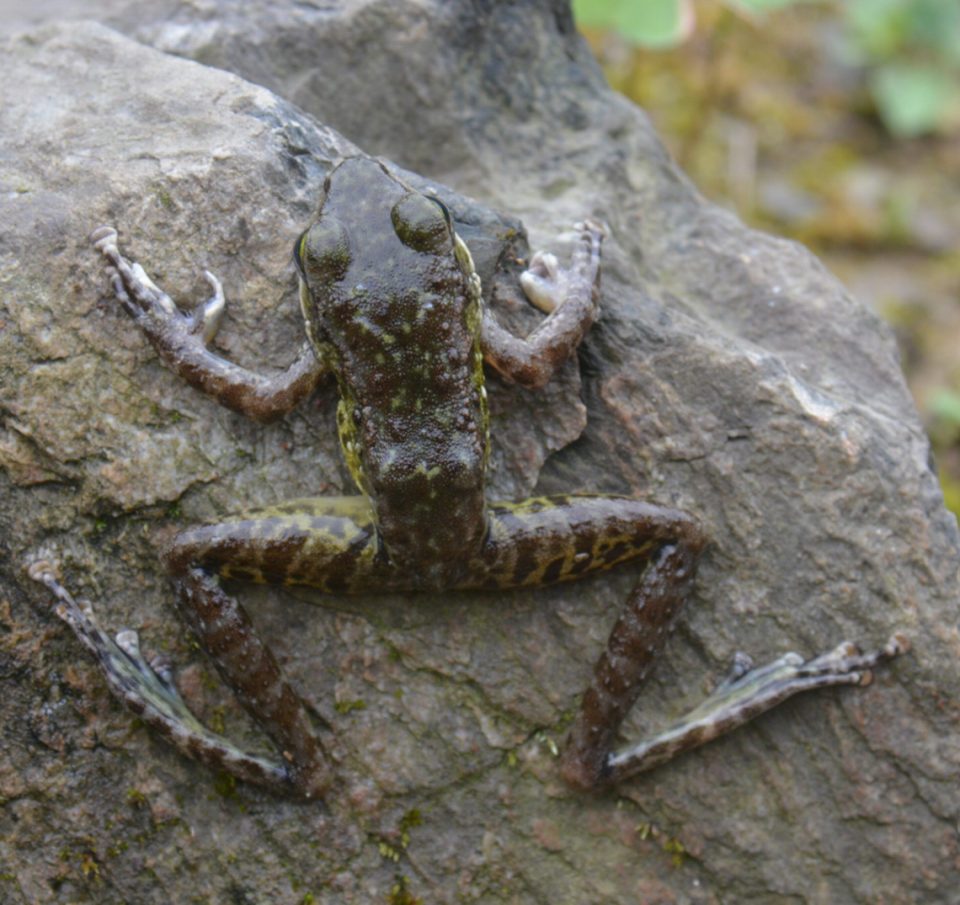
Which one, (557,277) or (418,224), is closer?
(418,224)

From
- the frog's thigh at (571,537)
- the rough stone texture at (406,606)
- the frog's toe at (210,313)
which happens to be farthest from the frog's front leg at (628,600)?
the frog's toe at (210,313)

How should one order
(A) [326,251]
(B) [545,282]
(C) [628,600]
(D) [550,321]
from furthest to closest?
1. (B) [545,282]
2. (D) [550,321]
3. (C) [628,600]
4. (A) [326,251]

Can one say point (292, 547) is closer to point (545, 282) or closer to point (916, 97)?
point (545, 282)

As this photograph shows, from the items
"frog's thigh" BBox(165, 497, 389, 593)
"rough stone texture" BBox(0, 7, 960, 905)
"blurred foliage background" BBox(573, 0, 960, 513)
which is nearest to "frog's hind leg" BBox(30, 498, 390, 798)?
"frog's thigh" BBox(165, 497, 389, 593)

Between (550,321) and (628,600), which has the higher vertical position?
(550,321)

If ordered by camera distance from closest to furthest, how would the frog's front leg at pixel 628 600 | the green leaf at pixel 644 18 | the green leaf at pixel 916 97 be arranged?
the frog's front leg at pixel 628 600
the green leaf at pixel 644 18
the green leaf at pixel 916 97

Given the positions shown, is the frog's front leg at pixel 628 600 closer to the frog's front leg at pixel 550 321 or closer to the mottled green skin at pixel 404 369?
the mottled green skin at pixel 404 369

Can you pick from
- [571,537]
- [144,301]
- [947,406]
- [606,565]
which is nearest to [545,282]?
[571,537]

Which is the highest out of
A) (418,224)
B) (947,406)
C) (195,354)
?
(418,224)
